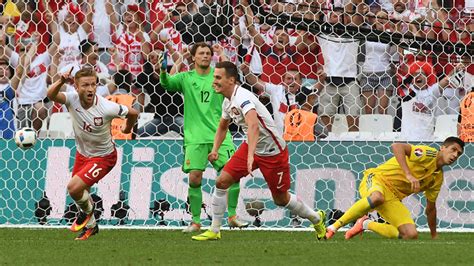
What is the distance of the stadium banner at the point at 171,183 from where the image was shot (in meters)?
13.5

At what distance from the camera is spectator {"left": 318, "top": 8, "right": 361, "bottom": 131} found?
1410 centimetres

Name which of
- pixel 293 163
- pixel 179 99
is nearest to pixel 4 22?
pixel 179 99

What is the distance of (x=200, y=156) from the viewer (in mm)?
12664

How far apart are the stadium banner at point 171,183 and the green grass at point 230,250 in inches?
51.2

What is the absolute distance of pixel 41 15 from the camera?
15.1 metres

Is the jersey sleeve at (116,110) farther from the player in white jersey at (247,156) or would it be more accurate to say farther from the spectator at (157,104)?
the spectator at (157,104)

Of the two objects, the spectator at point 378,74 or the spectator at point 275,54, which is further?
the spectator at point 275,54

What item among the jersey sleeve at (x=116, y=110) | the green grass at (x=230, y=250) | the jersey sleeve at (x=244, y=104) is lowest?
the green grass at (x=230, y=250)

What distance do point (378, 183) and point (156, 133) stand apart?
3667mm

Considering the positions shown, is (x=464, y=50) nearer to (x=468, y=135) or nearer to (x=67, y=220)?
(x=468, y=135)

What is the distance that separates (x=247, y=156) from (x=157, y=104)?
3.83 metres

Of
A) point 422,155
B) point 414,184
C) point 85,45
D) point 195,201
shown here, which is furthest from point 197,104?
point 414,184

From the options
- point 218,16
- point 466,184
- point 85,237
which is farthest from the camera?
point 218,16

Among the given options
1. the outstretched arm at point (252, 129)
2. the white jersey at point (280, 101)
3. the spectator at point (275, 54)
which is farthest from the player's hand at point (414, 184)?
the spectator at point (275, 54)
